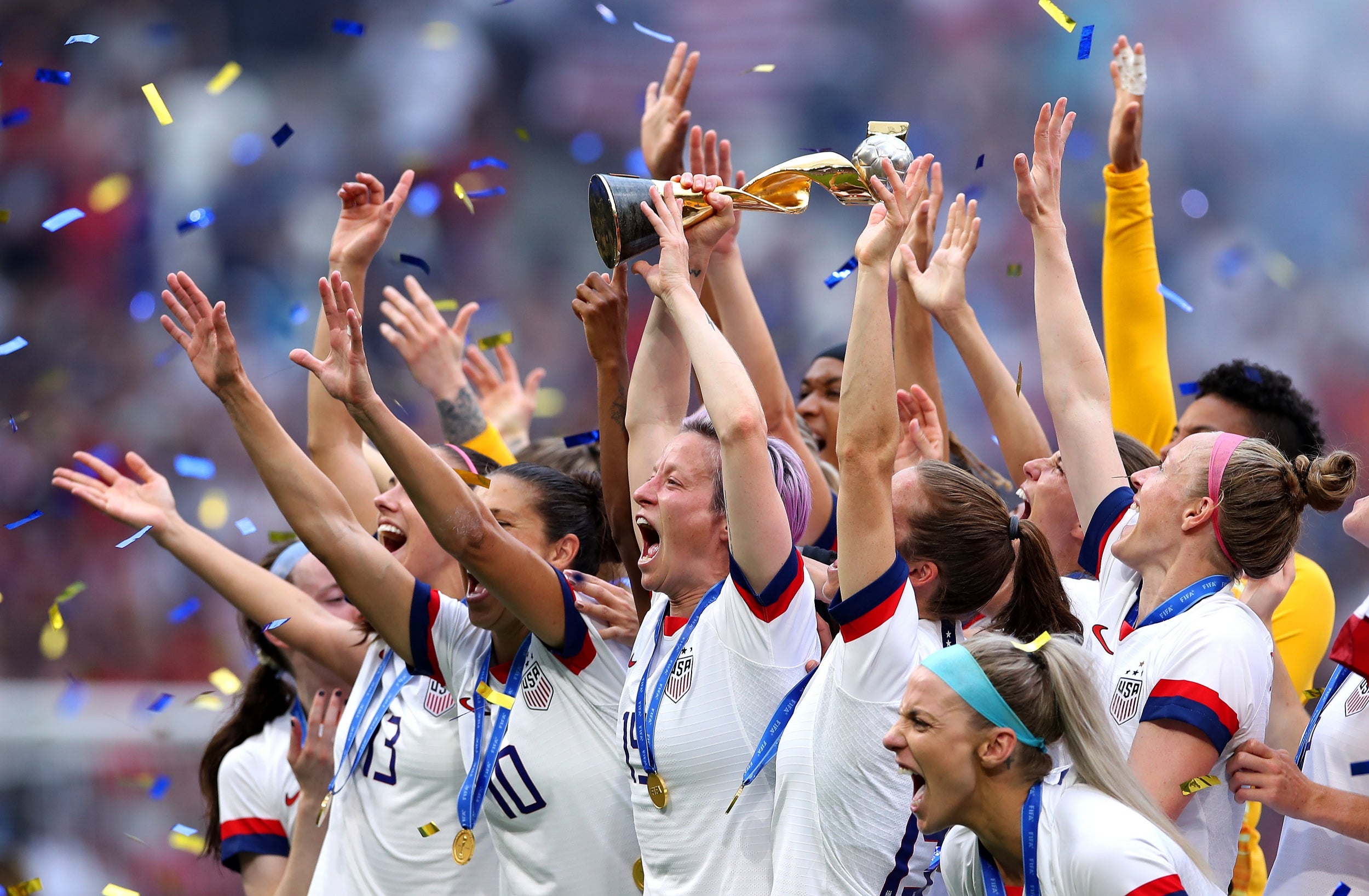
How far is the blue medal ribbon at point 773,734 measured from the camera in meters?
2.70

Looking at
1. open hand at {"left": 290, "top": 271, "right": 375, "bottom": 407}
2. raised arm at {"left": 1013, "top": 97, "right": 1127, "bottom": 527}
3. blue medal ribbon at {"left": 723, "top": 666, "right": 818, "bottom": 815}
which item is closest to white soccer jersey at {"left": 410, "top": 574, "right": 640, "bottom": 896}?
blue medal ribbon at {"left": 723, "top": 666, "right": 818, "bottom": 815}

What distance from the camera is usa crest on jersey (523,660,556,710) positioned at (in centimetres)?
329

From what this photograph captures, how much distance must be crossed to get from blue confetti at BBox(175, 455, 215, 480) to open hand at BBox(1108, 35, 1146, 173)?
3.54m

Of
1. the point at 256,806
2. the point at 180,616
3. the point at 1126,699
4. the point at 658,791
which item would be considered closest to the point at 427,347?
the point at 256,806

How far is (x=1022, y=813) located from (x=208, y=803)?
2.80 meters

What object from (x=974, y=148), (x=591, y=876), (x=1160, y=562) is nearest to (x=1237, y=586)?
(x=1160, y=562)

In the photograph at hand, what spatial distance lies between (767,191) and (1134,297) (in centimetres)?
149

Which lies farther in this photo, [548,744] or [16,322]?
[16,322]

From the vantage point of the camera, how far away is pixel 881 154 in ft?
9.47

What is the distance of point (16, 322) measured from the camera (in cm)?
809

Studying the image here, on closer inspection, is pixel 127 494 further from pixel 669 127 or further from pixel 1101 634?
pixel 1101 634

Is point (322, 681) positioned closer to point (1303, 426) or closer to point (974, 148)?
point (1303, 426)

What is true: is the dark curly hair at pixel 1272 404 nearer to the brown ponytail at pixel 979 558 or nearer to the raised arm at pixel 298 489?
the brown ponytail at pixel 979 558

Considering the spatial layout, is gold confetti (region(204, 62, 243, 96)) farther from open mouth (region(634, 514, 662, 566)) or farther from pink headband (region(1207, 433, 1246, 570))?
pink headband (region(1207, 433, 1246, 570))
